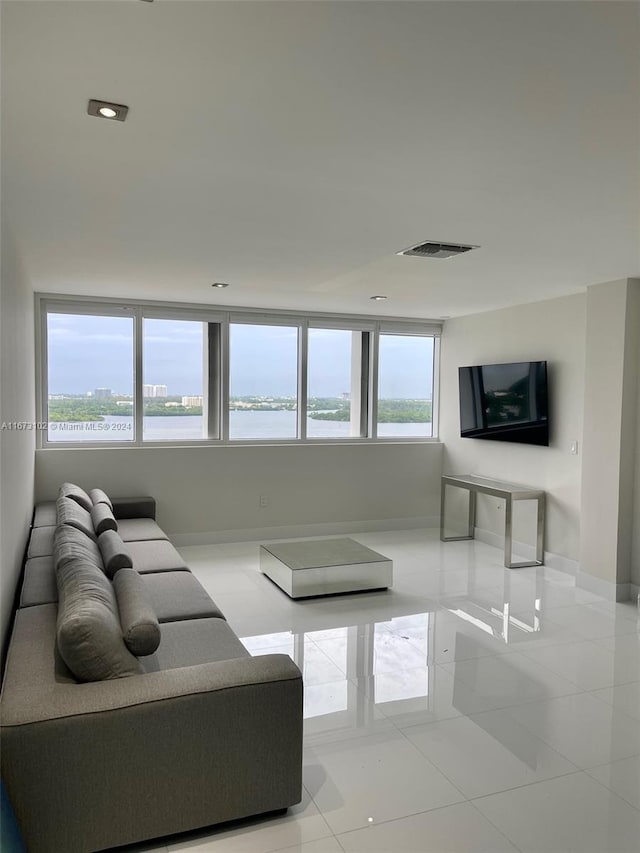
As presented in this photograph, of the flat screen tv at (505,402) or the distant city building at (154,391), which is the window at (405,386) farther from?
the distant city building at (154,391)

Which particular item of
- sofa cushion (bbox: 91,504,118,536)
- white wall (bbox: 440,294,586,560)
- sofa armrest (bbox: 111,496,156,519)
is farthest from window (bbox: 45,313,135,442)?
white wall (bbox: 440,294,586,560)

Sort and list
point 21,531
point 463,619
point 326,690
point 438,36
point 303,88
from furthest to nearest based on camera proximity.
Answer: point 463,619 < point 21,531 < point 326,690 < point 303,88 < point 438,36

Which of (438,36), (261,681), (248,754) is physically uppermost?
(438,36)

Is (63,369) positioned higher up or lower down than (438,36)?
lower down

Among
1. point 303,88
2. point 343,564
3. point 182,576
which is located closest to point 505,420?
point 343,564

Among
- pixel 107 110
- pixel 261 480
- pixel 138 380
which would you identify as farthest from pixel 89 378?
pixel 107 110

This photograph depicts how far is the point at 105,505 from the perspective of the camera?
183 inches

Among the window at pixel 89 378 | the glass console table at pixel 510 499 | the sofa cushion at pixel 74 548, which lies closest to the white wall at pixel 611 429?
the glass console table at pixel 510 499

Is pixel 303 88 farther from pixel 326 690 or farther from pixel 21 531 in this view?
pixel 21 531

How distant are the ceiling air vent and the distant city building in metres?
3.32

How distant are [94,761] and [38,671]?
409mm

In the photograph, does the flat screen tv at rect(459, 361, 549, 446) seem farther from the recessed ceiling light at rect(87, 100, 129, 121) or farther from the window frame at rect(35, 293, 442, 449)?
the recessed ceiling light at rect(87, 100, 129, 121)

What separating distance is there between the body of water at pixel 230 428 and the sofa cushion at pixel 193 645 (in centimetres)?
Answer: 346

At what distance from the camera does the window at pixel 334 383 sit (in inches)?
276
